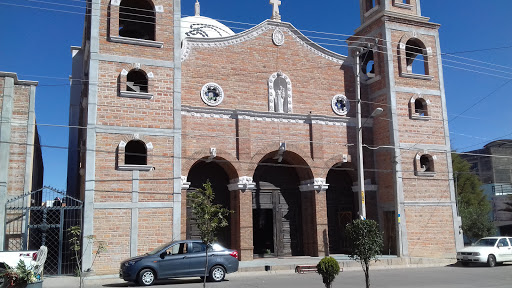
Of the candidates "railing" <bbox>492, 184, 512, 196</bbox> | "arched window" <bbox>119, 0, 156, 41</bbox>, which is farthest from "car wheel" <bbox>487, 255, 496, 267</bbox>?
"railing" <bbox>492, 184, 512, 196</bbox>

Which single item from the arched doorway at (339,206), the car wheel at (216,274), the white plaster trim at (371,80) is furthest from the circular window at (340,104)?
the car wheel at (216,274)

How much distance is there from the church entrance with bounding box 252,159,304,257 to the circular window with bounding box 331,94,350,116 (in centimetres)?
387

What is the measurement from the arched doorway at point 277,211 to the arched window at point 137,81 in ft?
22.3

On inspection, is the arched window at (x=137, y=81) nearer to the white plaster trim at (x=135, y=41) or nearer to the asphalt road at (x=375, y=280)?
the white plaster trim at (x=135, y=41)

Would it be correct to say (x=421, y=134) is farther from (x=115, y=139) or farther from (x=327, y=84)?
(x=115, y=139)

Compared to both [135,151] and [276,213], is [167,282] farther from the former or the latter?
→ [276,213]

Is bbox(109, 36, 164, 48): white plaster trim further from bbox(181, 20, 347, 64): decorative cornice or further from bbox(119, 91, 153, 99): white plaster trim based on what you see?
bbox(119, 91, 153, 99): white plaster trim

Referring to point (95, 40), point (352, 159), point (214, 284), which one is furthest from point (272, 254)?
point (95, 40)

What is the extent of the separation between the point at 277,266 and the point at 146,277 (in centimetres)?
624

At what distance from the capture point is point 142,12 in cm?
2255

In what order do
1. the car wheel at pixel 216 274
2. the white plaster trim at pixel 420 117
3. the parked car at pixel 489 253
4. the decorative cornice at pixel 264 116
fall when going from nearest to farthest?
the car wheel at pixel 216 274, the parked car at pixel 489 253, the decorative cornice at pixel 264 116, the white plaster trim at pixel 420 117

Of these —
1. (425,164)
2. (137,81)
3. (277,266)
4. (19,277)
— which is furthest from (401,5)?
(19,277)

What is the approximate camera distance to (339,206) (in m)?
25.5

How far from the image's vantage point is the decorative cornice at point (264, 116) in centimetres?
2181
